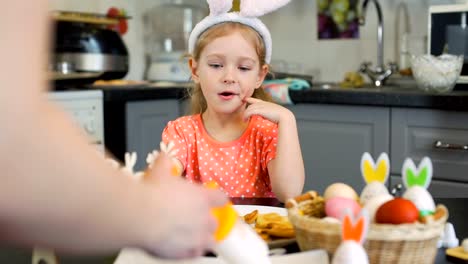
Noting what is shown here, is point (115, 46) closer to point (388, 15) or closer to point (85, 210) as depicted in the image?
point (388, 15)

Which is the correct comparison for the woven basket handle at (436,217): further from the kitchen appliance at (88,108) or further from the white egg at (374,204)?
the kitchen appliance at (88,108)

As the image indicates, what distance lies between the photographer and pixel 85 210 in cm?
33

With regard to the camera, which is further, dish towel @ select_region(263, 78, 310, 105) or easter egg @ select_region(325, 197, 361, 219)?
dish towel @ select_region(263, 78, 310, 105)

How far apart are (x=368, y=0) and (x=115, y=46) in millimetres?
1186

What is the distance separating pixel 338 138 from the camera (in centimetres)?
258

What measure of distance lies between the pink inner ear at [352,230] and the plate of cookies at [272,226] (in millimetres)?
251

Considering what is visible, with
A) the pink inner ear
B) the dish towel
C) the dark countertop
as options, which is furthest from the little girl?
the dish towel

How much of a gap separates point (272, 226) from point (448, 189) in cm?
153

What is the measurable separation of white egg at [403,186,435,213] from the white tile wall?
2.37 metres

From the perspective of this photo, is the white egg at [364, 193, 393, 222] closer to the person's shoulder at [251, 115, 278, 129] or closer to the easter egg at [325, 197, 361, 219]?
the easter egg at [325, 197, 361, 219]

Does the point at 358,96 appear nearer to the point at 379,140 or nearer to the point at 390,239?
the point at 379,140

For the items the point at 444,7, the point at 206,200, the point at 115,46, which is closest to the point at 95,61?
the point at 115,46

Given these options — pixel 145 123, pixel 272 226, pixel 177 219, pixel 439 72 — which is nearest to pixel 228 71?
pixel 272 226

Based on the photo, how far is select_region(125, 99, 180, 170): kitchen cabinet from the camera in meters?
2.83
